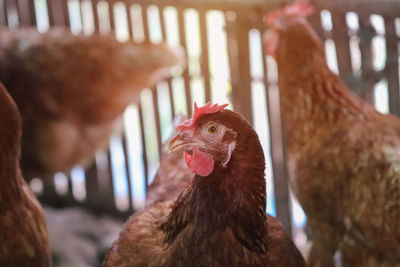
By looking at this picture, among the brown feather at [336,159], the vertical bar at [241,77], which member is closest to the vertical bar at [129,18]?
the vertical bar at [241,77]

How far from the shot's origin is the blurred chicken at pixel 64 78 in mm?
2168

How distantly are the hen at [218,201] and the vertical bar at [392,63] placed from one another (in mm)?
1159

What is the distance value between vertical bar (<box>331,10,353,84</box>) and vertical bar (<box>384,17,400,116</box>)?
0.15 meters

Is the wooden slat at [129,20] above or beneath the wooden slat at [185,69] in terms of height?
above

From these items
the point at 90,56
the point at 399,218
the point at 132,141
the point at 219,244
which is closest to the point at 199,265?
the point at 219,244

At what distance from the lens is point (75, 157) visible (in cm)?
245

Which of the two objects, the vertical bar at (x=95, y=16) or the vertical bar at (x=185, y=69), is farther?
the vertical bar at (x=95, y=16)

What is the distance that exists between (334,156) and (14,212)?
97 cm

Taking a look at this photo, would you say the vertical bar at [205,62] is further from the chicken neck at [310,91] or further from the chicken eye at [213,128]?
the chicken eye at [213,128]

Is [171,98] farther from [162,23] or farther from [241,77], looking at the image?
[241,77]

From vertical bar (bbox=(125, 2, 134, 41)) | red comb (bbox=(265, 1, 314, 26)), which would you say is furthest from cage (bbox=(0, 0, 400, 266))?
red comb (bbox=(265, 1, 314, 26))

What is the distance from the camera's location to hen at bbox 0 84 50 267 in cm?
116

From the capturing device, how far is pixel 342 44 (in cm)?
196

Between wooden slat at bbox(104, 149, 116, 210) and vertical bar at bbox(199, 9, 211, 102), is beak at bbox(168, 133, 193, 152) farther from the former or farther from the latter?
wooden slat at bbox(104, 149, 116, 210)
